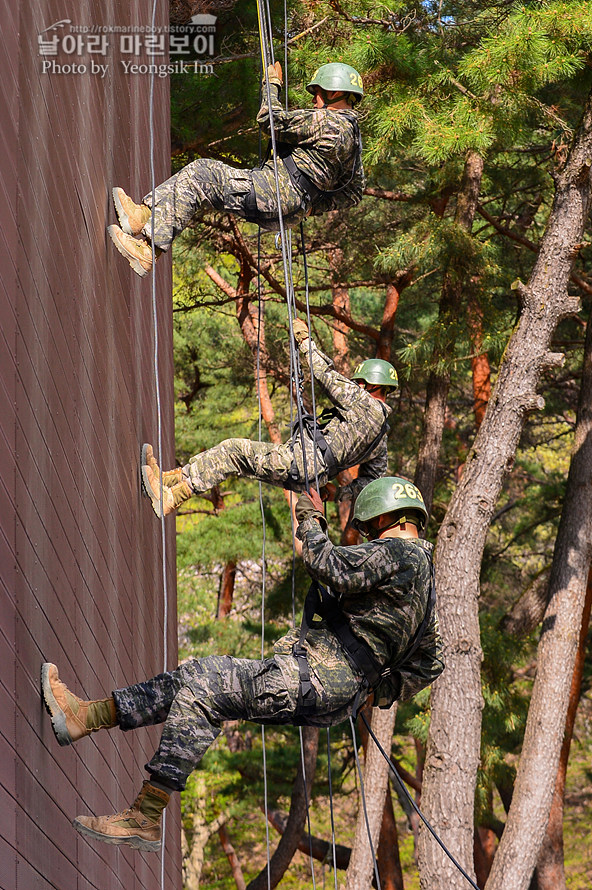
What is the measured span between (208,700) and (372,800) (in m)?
10.3

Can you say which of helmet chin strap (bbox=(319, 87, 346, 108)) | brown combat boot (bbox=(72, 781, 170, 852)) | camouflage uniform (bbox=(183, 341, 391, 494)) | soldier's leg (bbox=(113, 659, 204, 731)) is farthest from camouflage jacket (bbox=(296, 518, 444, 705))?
helmet chin strap (bbox=(319, 87, 346, 108))

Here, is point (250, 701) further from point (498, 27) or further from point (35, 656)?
point (498, 27)

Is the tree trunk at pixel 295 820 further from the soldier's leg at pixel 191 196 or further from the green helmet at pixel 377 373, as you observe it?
the soldier's leg at pixel 191 196

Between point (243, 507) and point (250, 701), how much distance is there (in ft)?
46.6

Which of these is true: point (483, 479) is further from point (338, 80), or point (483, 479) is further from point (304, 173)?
point (338, 80)

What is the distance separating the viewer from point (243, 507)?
18438 millimetres

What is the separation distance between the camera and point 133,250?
17.2ft

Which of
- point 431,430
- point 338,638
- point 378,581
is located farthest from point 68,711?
point 431,430

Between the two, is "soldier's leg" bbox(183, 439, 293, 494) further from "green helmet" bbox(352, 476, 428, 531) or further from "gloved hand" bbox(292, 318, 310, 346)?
"green helmet" bbox(352, 476, 428, 531)

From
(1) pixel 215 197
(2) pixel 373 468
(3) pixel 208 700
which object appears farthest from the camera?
(2) pixel 373 468

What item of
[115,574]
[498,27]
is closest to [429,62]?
[498,27]

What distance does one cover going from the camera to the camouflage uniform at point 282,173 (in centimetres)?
566

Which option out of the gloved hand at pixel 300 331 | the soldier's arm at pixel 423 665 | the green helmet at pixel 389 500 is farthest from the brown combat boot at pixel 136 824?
the gloved hand at pixel 300 331

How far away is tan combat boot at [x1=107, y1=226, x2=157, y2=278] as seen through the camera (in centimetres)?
519
